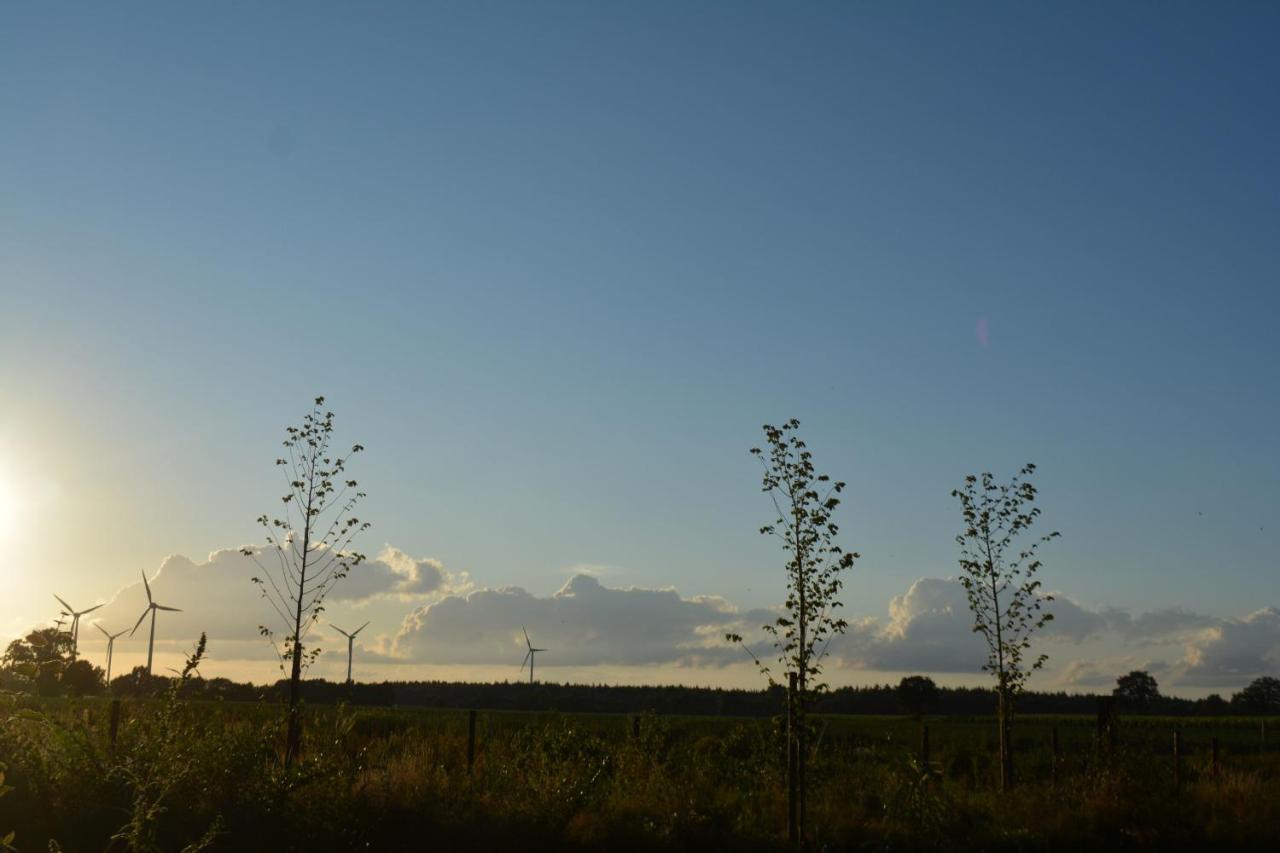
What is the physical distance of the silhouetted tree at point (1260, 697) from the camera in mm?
126812

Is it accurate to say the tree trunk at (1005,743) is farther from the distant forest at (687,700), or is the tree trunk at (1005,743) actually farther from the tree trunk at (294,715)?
the distant forest at (687,700)

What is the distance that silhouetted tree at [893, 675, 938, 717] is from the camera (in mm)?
119312

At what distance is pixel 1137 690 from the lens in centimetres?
13288

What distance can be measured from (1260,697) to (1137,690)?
48.4 ft

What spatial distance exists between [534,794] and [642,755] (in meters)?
2.54

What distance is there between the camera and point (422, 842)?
15.6m

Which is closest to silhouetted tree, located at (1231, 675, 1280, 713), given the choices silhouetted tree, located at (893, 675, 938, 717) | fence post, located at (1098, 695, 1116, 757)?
silhouetted tree, located at (893, 675, 938, 717)

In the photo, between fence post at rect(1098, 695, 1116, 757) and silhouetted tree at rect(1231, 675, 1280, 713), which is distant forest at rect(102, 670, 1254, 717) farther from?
fence post at rect(1098, 695, 1116, 757)

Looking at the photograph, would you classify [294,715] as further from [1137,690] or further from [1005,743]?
[1137,690]

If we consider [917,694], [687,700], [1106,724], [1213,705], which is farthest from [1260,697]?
[1106,724]

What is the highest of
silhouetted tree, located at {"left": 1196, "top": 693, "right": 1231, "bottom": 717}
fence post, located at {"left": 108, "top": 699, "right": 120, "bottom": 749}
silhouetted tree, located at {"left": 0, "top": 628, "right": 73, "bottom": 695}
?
silhouetted tree, located at {"left": 0, "top": 628, "right": 73, "bottom": 695}

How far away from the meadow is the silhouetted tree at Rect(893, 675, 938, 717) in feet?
337

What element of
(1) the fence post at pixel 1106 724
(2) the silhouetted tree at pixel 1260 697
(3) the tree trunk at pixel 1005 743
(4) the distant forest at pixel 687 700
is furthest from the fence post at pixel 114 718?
(2) the silhouetted tree at pixel 1260 697

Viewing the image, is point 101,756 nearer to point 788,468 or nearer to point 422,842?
point 422,842
